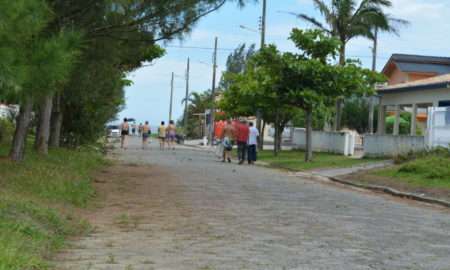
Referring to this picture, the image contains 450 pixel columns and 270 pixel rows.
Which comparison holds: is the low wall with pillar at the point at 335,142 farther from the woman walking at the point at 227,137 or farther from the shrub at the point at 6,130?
the shrub at the point at 6,130

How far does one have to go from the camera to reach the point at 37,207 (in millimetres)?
10852

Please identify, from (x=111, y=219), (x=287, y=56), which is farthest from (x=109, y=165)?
(x=111, y=219)

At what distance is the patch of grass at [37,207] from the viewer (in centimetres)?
771

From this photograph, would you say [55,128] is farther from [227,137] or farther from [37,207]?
[37,207]

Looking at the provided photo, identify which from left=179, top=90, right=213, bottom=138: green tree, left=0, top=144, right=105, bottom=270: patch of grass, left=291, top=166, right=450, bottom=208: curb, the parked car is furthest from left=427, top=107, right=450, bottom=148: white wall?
left=179, top=90, right=213, bottom=138: green tree

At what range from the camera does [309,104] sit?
29297mm

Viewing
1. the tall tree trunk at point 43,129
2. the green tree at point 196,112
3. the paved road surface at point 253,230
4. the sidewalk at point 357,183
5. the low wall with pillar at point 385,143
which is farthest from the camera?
the green tree at point 196,112

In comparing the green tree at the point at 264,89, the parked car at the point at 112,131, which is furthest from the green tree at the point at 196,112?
the green tree at the point at 264,89

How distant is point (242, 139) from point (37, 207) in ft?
63.9

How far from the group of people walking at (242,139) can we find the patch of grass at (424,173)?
25.7ft

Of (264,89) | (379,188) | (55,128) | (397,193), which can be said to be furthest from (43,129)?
(264,89)

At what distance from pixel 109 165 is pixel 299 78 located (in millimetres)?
8741

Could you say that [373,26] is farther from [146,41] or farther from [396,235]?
[396,235]

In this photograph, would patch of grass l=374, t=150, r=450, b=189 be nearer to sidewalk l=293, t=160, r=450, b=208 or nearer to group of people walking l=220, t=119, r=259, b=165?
sidewalk l=293, t=160, r=450, b=208
